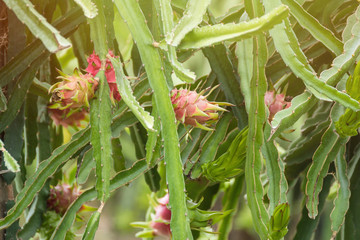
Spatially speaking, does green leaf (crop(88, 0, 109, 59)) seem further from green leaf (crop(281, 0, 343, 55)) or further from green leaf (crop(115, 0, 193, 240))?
green leaf (crop(281, 0, 343, 55))

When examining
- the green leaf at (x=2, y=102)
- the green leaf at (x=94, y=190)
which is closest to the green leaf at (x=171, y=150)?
the green leaf at (x=94, y=190)

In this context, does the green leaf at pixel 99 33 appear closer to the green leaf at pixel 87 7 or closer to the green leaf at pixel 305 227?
the green leaf at pixel 87 7

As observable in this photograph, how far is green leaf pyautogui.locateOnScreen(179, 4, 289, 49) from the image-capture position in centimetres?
47

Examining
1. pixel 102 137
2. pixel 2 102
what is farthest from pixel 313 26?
pixel 2 102

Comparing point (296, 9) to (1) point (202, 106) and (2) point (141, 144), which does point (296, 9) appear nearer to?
(1) point (202, 106)

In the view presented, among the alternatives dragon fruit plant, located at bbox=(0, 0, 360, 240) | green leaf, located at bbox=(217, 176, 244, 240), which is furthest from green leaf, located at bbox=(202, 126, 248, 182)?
green leaf, located at bbox=(217, 176, 244, 240)

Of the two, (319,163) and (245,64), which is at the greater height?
(245,64)

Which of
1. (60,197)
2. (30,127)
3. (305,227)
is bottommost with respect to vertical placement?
(305,227)

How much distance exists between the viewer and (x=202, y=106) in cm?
62

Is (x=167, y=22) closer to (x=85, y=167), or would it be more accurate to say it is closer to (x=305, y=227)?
(x=85, y=167)

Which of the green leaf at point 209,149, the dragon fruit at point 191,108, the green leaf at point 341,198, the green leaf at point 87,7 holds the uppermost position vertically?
the green leaf at point 87,7

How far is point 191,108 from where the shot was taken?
611 mm

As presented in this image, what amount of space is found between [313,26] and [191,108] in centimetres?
17

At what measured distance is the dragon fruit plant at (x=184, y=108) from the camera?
21.5 inches
